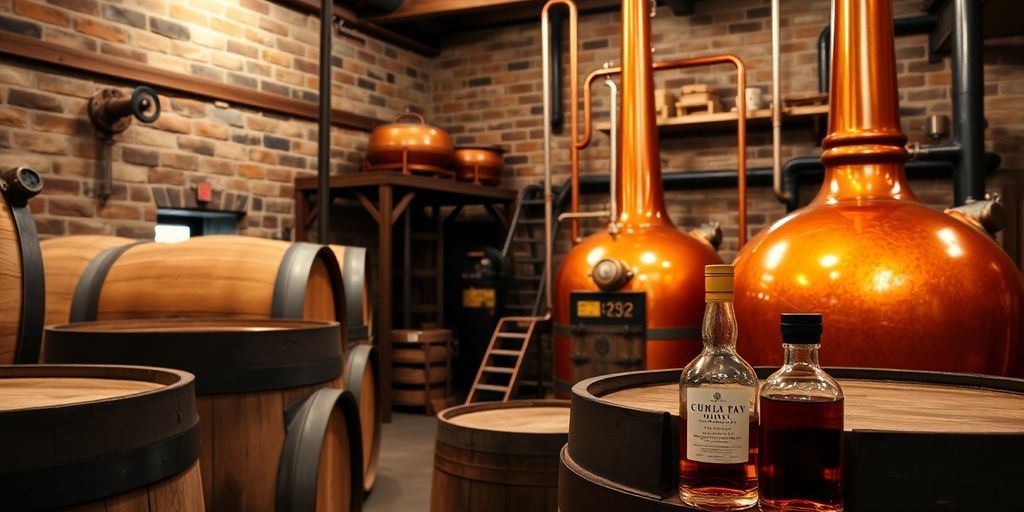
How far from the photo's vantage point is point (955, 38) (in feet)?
15.9

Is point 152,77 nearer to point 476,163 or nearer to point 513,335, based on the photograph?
point 476,163

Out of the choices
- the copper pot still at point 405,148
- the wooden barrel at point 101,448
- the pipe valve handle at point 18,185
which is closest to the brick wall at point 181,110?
the copper pot still at point 405,148

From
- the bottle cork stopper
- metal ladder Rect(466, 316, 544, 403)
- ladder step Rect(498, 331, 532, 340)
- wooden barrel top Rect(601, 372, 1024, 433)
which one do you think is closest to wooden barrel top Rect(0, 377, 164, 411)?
wooden barrel top Rect(601, 372, 1024, 433)

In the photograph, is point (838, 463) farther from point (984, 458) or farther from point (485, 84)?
point (485, 84)

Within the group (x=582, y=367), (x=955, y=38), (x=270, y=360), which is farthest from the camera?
(x=955, y=38)

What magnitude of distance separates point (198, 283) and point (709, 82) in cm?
508

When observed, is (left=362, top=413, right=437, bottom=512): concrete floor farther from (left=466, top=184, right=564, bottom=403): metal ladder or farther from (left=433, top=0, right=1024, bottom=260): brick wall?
(left=433, top=0, right=1024, bottom=260): brick wall

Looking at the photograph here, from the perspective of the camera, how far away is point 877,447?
87cm

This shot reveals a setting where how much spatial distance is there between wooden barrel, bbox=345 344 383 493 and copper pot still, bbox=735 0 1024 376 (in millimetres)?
1661

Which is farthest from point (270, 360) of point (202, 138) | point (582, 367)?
point (202, 138)

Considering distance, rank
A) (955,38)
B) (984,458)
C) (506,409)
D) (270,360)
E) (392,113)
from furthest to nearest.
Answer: (392,113) → (955,38) → (506,409) → (270,360) → (984,458)

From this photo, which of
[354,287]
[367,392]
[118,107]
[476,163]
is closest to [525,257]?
[476,163]

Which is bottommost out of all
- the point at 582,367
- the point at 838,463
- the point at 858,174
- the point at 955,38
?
the point at 582,367

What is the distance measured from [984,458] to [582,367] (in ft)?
11.7
